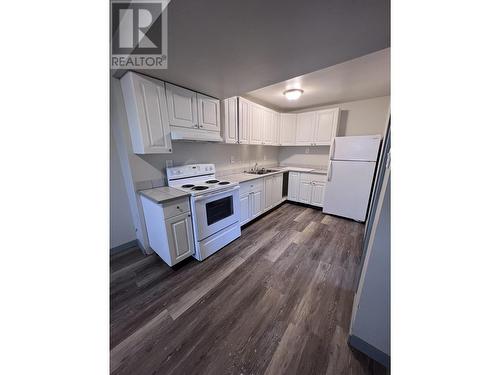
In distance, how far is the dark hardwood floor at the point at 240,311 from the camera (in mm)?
1086

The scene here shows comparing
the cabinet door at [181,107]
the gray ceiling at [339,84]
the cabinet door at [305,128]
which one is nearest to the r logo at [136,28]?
the cabinet door at [181,107]

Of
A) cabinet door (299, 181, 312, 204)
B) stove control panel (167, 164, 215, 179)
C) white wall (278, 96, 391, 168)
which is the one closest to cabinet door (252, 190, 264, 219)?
stove control panel (167, 164, 215, 179)

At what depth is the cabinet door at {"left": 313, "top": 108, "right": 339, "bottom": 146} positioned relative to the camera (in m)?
3.25

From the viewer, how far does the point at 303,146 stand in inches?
157

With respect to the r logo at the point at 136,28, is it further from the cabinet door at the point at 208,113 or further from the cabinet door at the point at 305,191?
the cabinet door at the point at 305,191

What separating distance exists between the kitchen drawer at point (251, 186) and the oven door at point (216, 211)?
26 cm

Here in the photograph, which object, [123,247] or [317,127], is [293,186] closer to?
[317,127]

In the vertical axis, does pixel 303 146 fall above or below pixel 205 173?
above

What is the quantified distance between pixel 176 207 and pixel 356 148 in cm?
296

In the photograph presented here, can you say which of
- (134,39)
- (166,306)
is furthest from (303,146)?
(166,306)

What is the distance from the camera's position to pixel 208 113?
233 cm
